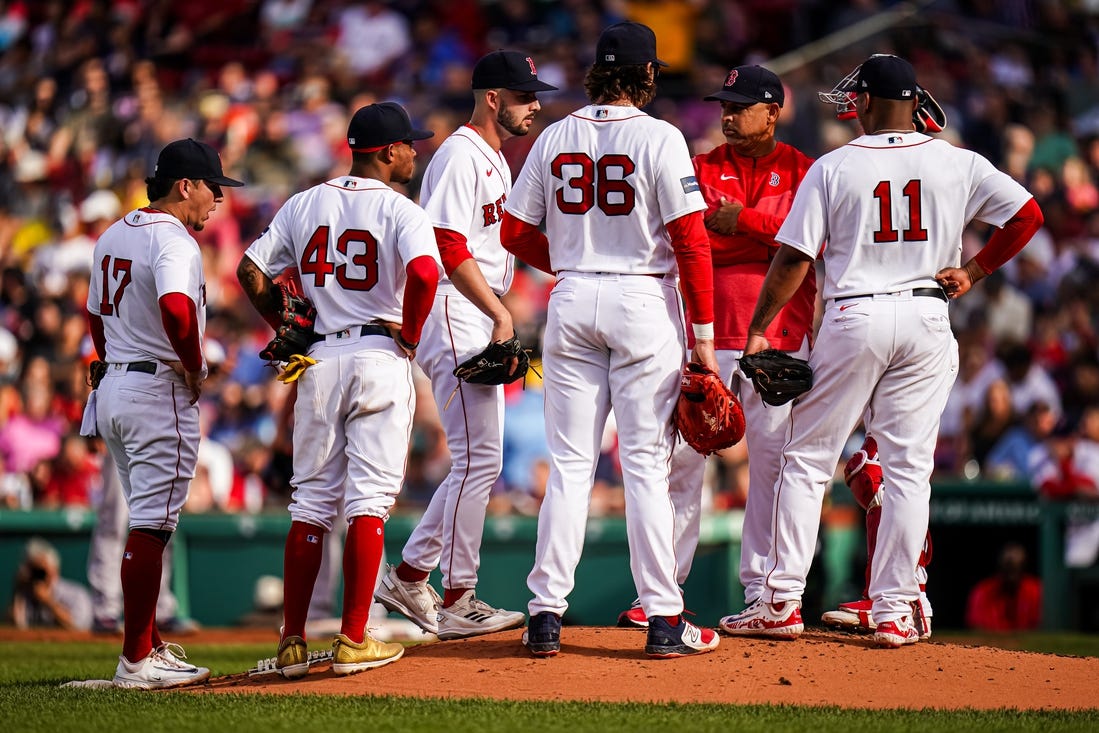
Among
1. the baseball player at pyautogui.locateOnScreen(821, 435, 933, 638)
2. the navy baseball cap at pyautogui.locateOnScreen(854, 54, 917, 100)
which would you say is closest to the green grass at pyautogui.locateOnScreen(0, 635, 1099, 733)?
the baseball player at pyautogui.locateOnScreen(821, 435, 933, 638)

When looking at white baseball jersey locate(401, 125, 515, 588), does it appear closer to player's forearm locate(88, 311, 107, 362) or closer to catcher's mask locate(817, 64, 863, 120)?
player's forearm locate(88, 311, 107, 362)

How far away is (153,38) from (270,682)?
14.0 m

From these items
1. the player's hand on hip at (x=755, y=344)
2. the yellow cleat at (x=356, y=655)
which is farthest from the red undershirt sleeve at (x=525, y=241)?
the yellow cleat at (x=356, y=655)

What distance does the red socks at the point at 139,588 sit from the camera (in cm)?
641

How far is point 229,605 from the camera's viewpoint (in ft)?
36.7

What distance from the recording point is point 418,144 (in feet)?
47.2

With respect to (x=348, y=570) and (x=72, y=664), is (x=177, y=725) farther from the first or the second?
(x=72, y=664)

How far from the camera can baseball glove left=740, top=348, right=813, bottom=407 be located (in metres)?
6.22

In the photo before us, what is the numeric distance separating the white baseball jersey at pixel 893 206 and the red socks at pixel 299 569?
2.31m

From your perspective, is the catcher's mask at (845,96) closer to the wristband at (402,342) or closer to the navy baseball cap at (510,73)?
the navy baseball cap at (510,73)

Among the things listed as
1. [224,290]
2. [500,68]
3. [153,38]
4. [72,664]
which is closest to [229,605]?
[72,664]

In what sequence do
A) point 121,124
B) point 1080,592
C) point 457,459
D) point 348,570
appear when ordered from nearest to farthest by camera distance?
1. point 348,570
2. point 457,459
3. point 1080,592
4. point 121,124

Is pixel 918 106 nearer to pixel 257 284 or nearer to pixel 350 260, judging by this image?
pixel 350 260

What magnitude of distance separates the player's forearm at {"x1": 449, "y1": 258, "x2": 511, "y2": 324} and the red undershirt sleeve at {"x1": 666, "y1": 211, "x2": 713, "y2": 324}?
782mm
